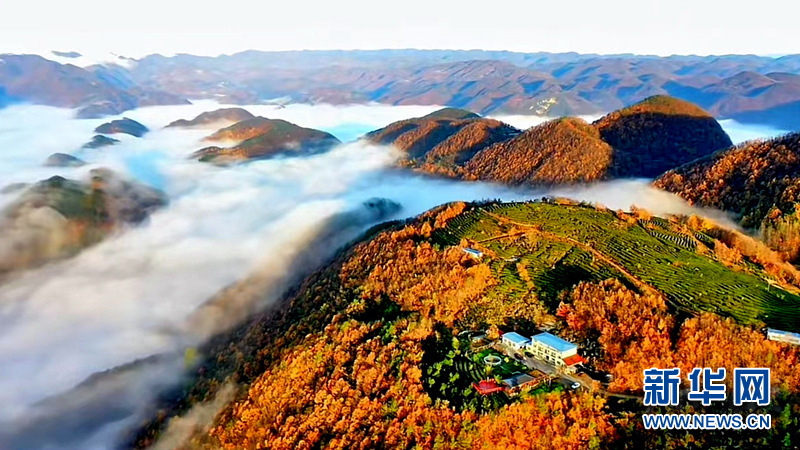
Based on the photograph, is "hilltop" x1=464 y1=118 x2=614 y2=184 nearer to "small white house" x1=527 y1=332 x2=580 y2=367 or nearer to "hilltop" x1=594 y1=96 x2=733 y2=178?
"hilltop" x1=594 y1=96 x2=733 y2=178

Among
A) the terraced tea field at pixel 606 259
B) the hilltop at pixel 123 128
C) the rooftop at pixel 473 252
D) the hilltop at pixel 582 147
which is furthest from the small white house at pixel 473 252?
the hilltop at pixel 123 128

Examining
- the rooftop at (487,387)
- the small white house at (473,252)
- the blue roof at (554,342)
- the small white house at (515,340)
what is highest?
the small white house at (473,252)

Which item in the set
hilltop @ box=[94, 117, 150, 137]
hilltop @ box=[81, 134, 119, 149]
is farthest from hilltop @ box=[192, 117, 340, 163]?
hilltop @ box=[94, 117, 150, 137]

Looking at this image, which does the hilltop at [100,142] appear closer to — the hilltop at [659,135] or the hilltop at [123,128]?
the hilltop at [123,128]

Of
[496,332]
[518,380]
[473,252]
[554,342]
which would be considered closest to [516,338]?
[496,332]

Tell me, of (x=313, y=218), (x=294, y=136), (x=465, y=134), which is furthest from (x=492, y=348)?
(x=294, y=136)
